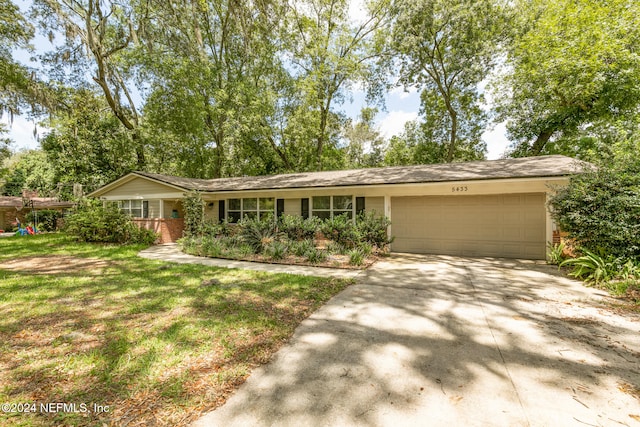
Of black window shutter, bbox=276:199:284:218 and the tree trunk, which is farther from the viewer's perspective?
the tree trunk

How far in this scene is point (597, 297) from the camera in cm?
471

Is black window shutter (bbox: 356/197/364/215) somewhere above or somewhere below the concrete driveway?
above

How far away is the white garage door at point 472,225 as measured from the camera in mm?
8547

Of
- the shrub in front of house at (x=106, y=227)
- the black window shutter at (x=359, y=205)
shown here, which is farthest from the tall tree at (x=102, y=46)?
the black window shutter at (x=359, y=205)

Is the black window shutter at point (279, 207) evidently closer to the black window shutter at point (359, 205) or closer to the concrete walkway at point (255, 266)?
the black window shutter at point (359, 205)

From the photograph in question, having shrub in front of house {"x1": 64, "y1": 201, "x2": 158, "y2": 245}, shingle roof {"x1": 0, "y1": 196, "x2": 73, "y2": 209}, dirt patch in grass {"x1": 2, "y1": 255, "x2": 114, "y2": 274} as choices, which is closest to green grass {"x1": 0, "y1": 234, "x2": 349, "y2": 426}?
dirt patch in grass {"x1": 2, "y1": 255, "x2": 114, "y2": 274}

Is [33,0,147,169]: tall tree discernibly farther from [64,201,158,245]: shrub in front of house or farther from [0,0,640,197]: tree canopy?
[64,201,158,245]: shrub in front of house

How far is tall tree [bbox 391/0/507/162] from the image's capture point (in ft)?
48.8

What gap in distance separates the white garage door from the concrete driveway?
4.37 metres

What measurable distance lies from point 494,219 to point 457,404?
857 centimetres

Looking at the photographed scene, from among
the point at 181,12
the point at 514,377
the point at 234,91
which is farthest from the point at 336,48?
the point at 514,377

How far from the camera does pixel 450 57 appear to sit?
1662 cm

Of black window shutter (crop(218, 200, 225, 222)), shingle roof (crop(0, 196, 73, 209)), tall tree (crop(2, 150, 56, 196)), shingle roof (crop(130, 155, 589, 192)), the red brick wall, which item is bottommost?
the red brick wall

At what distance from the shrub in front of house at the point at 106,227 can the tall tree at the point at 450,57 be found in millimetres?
18336
